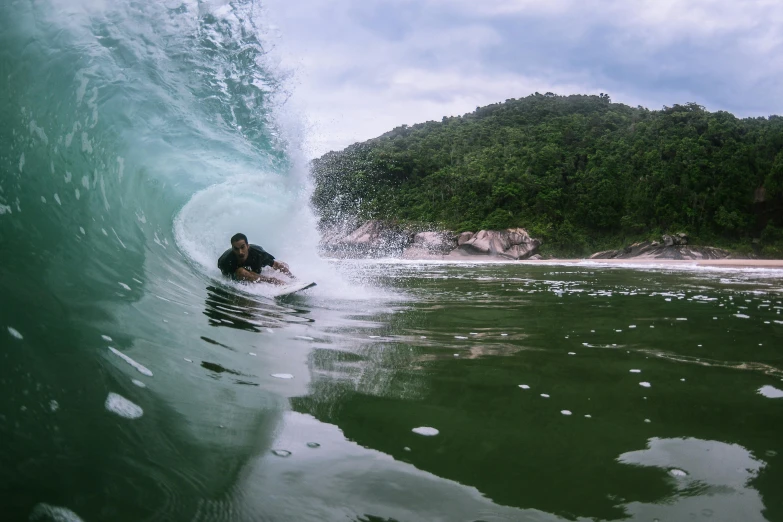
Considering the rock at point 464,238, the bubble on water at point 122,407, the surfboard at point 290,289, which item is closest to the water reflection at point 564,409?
the bubble on water at point 122,407

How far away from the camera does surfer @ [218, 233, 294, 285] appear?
23.7ft

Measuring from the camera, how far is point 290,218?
43.3 feet

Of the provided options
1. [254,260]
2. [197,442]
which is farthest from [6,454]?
[254,260]

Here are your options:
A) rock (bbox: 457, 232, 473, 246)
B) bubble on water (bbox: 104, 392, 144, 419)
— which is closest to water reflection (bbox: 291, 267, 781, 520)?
bubble on water (bbox: 104, 392, 144, 419)

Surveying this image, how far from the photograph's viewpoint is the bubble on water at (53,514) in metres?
1.34

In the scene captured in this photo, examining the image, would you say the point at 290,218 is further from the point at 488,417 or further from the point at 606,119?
the point at 606,119

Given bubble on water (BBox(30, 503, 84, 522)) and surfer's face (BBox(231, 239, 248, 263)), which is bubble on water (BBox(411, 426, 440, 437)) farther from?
surfer's face (BBox(231, 239, 248, 263))

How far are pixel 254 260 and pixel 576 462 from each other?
21.0ft

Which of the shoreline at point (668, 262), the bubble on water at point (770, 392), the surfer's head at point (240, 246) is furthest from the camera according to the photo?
the shoreline at point (668, 262)

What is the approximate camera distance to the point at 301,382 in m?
3.05

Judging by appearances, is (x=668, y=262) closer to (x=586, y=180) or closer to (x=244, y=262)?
(x=586, y=180)

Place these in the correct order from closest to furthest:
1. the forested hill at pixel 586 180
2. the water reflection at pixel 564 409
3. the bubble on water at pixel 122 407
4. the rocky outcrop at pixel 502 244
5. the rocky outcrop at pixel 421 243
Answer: the water reflection at pixel 564 409
the bubble on water at pixel 122 407
the forested hill at pixel 586 180
the rocky outcrop at pixel 502 244
the rocky outcrop at pixel 421 243

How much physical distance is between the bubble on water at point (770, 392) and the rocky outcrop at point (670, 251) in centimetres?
4559

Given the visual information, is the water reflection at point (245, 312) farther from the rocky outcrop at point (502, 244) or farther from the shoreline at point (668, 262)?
the rocky outcrop at point (502, 244)
